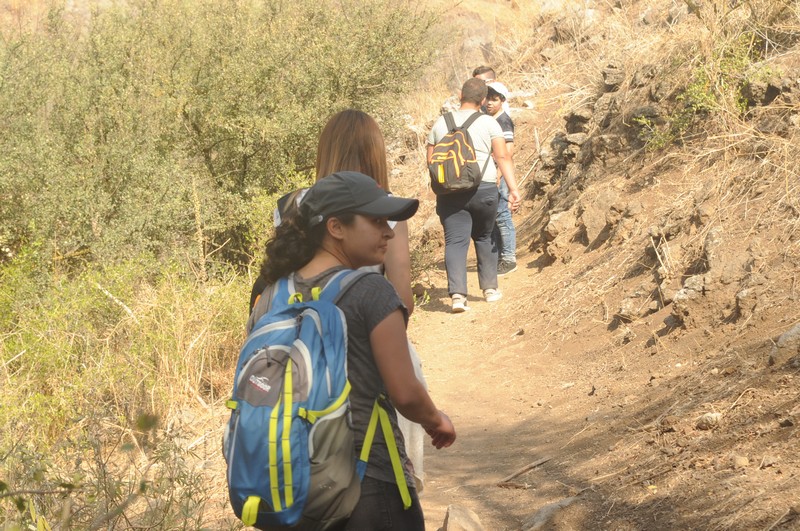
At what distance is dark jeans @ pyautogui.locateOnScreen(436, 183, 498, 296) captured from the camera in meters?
7.88

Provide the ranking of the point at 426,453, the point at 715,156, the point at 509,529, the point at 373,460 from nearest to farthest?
1. the point at 373,460
2. the point at 509,529
3. the point at 426,453
4. the point at 715,156

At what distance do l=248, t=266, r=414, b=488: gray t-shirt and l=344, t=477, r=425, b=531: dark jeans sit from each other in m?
0.02

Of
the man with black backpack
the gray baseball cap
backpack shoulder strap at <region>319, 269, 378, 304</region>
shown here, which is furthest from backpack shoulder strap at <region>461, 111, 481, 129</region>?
backpack shoulder strap at <region>319, 269, 378, 304</region>

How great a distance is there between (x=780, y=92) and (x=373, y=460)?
20.4 feet

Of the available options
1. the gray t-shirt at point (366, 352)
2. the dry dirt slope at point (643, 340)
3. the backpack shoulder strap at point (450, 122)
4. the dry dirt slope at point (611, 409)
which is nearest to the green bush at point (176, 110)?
the backpack shoulder strap at point (450, 122)

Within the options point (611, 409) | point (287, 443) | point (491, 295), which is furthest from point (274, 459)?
point (491, 295)

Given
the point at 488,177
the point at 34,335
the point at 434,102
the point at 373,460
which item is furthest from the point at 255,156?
the point at 373,460

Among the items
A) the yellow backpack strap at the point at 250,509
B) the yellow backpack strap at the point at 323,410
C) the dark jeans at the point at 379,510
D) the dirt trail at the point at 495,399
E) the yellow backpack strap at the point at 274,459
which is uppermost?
the yellow backpack strap at the point at 323,410

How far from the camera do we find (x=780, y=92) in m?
7.31

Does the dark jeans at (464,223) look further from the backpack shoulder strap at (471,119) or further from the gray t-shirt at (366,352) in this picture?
the gray t-shirt at (366,352)

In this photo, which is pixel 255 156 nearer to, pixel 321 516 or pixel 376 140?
pixel 376 140

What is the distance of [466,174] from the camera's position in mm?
7555

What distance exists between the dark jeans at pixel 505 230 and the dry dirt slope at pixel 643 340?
0.24m

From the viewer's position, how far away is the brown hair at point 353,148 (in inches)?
129
